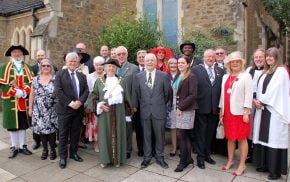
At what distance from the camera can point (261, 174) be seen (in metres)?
4.49

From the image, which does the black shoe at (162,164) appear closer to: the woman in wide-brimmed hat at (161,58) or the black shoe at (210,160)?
the black shoe at (210,160)

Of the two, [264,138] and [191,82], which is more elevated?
[191,82]

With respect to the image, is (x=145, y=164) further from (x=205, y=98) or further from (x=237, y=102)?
(x=237, y=102)

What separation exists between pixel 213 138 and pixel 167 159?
1.02 m

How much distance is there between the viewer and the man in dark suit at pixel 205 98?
476cm

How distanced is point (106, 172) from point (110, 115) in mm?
938

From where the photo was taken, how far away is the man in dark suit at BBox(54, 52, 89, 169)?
479 cm

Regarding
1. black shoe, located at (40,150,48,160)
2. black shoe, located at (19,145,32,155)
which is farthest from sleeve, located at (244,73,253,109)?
black shoe, located at (19,145,32,155)

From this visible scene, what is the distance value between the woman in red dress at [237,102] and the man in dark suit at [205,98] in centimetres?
21

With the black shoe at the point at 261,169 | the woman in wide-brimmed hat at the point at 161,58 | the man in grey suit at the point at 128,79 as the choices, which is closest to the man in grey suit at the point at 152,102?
the man in grey suit at the point at 128,79

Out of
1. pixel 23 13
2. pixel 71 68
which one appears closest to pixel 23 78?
pixel 71 68

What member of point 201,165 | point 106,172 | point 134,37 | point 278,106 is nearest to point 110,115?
point 106,172

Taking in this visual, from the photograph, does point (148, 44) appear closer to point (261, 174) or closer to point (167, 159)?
point (167, 159)

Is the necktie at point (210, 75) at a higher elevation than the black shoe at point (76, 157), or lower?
higher
